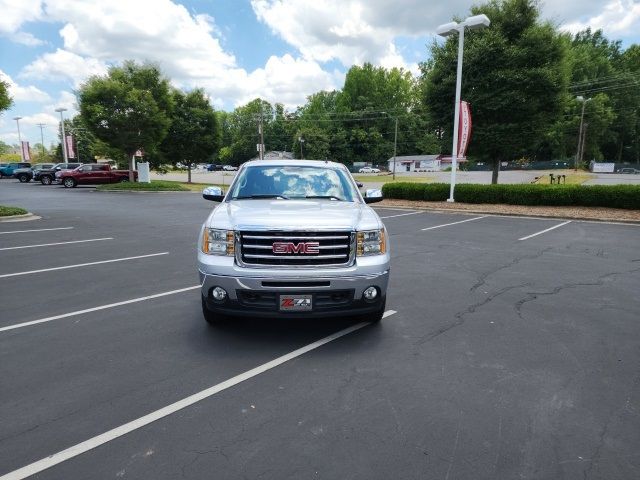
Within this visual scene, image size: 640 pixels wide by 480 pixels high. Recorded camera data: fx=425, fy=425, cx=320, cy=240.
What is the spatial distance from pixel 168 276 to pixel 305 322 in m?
3.10

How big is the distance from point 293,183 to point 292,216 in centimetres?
140

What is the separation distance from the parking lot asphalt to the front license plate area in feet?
1.51

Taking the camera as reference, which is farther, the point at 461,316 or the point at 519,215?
the point at 519,215

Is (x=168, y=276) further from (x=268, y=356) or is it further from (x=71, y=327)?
(x=268, y=356)

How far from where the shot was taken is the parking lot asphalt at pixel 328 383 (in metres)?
2.63

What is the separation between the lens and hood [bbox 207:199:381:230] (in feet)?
13.4

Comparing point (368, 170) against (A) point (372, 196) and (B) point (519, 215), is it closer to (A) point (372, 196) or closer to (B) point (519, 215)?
(B) point (519, 215)

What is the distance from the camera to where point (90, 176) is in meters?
33.0

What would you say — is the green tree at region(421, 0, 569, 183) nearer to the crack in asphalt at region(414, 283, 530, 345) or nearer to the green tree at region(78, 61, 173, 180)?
the crack in asphalt at region(414, 283, 530, 345)

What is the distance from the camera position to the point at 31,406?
10.4ft

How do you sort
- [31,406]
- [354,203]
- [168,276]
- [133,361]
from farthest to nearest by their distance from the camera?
[168,276], [354,203], [133,361], [31,406]

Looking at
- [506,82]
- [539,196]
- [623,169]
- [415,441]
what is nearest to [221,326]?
[415,441]

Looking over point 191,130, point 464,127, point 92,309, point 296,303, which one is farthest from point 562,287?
point 191,130

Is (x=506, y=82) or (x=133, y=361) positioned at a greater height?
(x=506, y=82)
